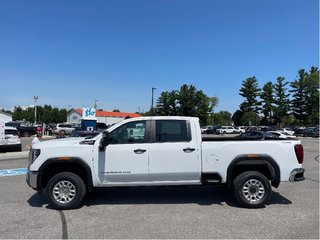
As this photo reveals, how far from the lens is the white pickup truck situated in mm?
7227

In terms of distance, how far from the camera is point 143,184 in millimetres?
7348

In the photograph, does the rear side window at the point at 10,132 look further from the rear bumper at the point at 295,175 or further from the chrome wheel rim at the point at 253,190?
the rear bumper at the point at 295,175

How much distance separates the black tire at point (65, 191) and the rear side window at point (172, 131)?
6.19 feet

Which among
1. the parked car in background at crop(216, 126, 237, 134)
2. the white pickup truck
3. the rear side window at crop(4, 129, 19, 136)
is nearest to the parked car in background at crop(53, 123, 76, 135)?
the rear side window at crop(4, 129, 19, 136)

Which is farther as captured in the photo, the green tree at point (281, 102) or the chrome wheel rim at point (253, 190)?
the green tree at point (281, 102)

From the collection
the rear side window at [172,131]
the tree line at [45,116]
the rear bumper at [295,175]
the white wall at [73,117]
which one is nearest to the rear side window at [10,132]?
the rear side window at [172,131]

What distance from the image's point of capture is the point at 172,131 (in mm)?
7531

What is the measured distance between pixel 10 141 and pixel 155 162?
1549 cm

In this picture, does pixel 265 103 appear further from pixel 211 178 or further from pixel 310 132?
pixel 211 178

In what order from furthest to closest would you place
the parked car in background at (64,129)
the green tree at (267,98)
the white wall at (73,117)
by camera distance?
1. the white wall at (73,117)
2. the green tree at (267,98)
3. the parked car in background at (64,129)

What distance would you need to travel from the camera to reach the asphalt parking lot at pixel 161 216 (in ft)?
18.5

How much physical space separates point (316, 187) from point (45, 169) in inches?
280

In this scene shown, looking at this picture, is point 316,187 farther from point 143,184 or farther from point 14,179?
point 14,179

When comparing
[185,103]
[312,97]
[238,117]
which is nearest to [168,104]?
[185,103]
